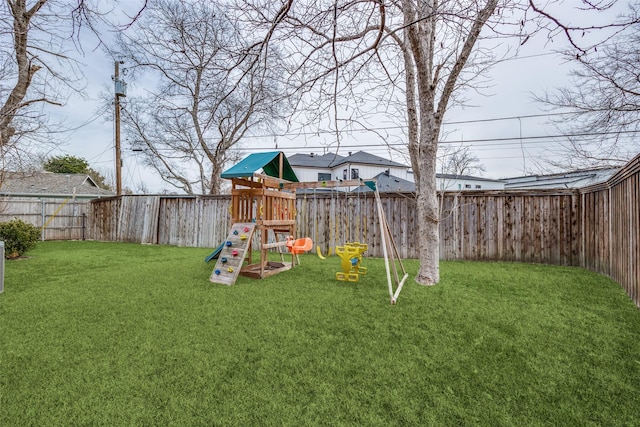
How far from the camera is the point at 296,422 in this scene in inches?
57.1

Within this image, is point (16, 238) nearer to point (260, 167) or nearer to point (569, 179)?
point (260, 167)

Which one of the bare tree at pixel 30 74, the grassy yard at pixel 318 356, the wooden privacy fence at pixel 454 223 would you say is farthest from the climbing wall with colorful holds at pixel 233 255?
the bare tree at pixel 30 74

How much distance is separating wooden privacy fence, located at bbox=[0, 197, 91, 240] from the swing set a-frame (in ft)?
30.2

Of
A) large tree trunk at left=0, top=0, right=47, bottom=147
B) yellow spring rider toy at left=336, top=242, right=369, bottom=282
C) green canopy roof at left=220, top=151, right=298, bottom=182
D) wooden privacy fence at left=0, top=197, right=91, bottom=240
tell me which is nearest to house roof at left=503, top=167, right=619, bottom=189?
yellow spring rider toy at left=336, top=242, right=369, bottom=282

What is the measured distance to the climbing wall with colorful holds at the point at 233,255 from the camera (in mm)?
4395

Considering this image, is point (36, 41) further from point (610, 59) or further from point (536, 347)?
point (610, 59)

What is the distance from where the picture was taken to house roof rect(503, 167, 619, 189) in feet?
28.1

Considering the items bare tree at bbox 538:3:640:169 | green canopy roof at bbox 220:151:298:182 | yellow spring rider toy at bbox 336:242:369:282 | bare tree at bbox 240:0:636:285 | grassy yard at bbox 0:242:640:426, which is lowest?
grassy yard at bbox 0:242:640:426

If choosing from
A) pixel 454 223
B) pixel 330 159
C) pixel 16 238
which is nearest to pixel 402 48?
pixel 454 223

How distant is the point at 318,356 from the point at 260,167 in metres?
3.55

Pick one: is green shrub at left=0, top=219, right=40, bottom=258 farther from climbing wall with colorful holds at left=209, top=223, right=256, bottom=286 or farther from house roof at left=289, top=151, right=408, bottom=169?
house roof at left=289, top=151, right=408, bottom=169

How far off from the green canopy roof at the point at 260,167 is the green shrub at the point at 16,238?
18.3 ft

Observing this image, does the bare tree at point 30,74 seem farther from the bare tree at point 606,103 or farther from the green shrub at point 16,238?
the bare tree at point 606,103

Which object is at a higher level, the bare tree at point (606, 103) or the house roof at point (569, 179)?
the bare tree at point (606, 103)
